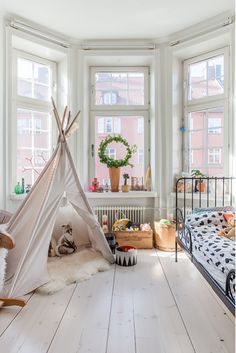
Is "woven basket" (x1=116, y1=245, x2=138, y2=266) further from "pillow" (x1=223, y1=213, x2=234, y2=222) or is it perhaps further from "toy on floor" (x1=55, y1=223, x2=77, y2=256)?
"pillow" (x1=223, y1=213, x2=234, y2=222)

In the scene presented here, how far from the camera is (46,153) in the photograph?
4.13 meters

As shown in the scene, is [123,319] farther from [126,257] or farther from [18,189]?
[18,189]

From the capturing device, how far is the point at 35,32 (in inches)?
143

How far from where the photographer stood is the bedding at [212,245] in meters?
1.91

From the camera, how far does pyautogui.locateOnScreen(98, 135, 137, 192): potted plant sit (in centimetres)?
403

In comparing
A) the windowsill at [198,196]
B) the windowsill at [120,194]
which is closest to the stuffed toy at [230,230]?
the windowsill at [198,196]

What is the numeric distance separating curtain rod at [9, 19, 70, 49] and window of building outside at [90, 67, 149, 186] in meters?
0.60

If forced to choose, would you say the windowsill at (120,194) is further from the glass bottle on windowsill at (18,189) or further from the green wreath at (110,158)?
the glass bottle on windowsill at (18,189)

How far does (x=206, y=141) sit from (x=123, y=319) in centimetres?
262

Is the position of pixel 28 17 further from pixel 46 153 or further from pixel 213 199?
pixel 213 199

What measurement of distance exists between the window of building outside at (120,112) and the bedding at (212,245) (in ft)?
5.04

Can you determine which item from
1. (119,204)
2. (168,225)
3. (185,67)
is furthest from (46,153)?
(185,67)

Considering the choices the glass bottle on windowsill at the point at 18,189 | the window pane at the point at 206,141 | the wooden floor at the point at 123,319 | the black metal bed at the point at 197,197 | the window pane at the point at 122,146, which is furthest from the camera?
the window pane at the point at 122,146

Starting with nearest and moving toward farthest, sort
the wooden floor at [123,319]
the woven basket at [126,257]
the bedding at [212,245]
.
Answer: the wooden floor at [123,319], the bedding at [212,245], the woven basket at [126,257]
